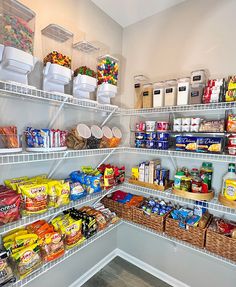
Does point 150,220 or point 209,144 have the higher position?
point 209,144

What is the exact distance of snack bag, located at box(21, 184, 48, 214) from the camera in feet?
3.37

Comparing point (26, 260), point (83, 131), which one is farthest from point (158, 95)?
point (26, 260)

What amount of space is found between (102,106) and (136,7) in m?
1.01

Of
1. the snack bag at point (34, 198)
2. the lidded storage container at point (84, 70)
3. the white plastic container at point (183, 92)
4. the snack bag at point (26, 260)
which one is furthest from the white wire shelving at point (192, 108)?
the snack bag at point (26, 260)

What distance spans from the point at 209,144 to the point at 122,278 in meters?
1.50

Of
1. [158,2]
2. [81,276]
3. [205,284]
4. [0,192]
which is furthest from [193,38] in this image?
[81,276]

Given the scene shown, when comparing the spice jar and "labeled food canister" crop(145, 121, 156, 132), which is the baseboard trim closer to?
"labeled food canister" crop(145, 121, 156, 132)

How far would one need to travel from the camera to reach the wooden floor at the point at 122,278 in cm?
165

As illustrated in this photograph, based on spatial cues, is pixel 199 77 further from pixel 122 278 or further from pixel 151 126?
pixel 122 278

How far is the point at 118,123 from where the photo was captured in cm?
197

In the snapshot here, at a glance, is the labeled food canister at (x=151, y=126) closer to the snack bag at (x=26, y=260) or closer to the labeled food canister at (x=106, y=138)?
the labeled food canister at (x=106, y=138)

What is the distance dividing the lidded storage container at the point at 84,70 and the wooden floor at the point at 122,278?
169 centimetres

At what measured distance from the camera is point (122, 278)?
67.4 inches

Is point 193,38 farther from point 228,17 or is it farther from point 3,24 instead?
point 3,24
